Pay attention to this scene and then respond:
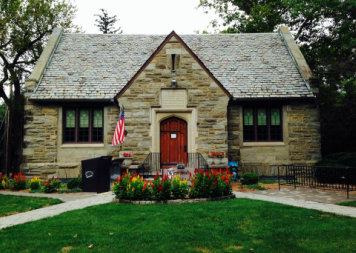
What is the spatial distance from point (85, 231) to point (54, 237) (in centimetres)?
54

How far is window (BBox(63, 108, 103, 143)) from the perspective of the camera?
583 inches

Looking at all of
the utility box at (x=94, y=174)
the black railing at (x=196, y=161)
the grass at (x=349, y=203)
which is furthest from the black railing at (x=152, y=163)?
the grass at (x=349, y=203)

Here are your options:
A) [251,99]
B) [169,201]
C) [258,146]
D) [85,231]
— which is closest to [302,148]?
[258,146]

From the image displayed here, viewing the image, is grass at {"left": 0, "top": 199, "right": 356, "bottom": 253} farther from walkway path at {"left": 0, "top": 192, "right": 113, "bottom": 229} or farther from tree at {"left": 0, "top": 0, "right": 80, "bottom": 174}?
tree at {"left": 0, "top": 0, "right": 80, "bottom": 174}

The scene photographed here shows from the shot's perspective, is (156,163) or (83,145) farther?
(83,145)

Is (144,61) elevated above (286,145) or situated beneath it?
elevated above

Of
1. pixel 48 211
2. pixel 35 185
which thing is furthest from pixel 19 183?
pixel 48 211

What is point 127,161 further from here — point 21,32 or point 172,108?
point 21,32

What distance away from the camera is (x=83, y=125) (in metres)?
14.9

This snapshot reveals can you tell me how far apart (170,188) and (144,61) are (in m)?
10.4

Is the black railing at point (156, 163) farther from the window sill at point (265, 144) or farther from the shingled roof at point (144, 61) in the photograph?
the shingled roof at point (144, 61)

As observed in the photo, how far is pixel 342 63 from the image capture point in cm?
1617

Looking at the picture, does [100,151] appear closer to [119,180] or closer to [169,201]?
[119,180]

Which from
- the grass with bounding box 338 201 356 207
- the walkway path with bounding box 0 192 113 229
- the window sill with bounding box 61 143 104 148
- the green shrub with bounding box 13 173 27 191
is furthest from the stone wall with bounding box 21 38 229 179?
the grass with bounding box 338 201 356 207
